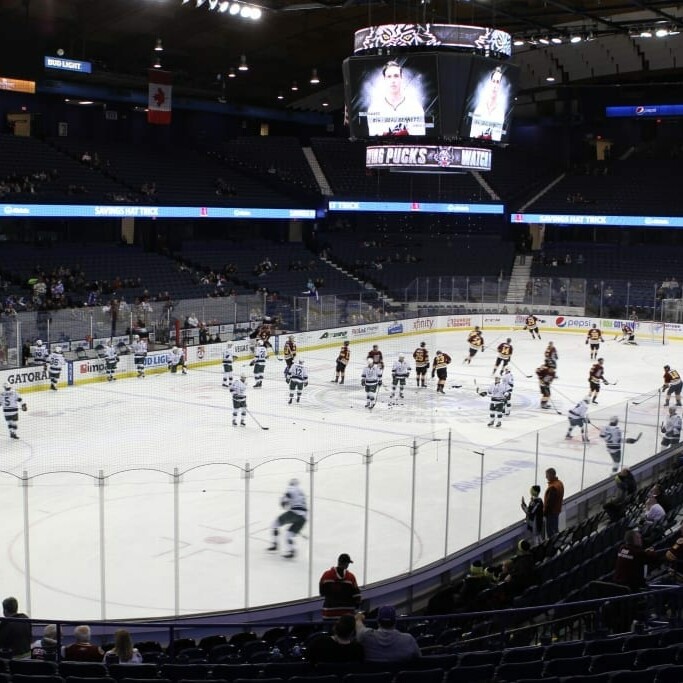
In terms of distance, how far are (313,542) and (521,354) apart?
22.1m

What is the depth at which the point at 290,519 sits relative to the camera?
10.7 m

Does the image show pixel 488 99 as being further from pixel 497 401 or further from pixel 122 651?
pixel 122 651

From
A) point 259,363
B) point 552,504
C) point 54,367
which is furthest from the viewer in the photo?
point 259,363

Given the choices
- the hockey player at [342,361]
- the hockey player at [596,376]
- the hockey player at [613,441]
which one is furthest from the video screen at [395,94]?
the hockey player at [596,376]

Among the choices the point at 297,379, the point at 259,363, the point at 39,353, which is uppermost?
the point at 39,353

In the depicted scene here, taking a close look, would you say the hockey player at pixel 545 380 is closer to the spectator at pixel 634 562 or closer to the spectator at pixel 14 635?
the spectator at pixel 634 562

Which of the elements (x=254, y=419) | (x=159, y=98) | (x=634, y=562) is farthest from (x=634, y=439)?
(x=159, y=98)

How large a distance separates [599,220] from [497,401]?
26661 mm

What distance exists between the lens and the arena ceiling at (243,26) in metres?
28.8

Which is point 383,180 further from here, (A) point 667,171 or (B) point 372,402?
(B) point 372,402

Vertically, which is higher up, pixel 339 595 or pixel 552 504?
pixel 552 504

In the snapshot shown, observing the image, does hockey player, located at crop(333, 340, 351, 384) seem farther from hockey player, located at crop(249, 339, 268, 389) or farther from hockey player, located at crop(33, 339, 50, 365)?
hockey player, located at crop(33, 339, 50, 365)

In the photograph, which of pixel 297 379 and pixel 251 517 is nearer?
pixel 251 517

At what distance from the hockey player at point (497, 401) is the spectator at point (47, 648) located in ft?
45.5
